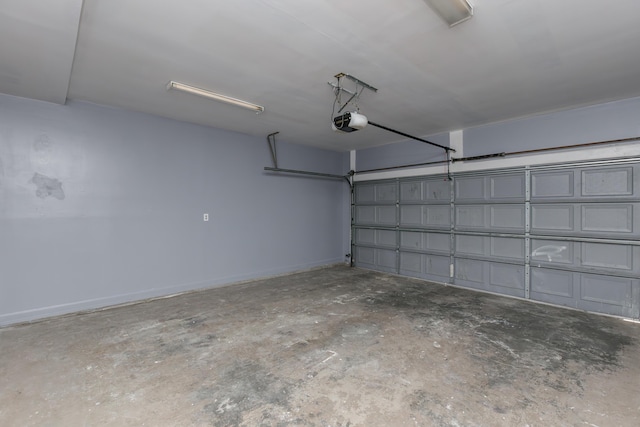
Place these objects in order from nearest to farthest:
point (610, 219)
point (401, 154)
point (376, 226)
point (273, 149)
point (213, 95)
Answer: point (213, 95) → point (610, 219) → point (273, 149) → point (401, 154) → point (376, 226)

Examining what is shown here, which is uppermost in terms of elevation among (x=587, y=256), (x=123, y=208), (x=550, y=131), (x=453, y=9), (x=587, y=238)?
(x=453, y=9)

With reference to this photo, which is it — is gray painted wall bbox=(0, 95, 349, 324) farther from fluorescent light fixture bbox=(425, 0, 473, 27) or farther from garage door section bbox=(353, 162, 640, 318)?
fluorescent light fixture bbox=(425, 0, 473, 27)

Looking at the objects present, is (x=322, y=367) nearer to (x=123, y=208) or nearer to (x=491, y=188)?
(x=123, y=208)

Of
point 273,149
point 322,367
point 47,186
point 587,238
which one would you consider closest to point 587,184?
point 587,238

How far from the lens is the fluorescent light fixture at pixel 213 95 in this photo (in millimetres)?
3105

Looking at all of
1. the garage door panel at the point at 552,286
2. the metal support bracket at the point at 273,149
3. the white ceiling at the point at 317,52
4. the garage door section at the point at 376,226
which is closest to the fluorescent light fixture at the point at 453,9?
the white ceiling at the point at 317,52

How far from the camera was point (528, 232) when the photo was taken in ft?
13.8

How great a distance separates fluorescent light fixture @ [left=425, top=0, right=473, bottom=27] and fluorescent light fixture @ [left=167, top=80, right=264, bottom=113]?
2.44 m

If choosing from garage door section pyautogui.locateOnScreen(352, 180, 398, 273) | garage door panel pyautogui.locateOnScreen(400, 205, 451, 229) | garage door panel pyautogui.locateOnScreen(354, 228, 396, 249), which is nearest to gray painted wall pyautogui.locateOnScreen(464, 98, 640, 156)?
garage door panel pyautogui.locateOnScreen(400, 205, 451, 229)

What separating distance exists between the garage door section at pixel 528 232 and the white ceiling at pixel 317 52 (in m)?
1.11

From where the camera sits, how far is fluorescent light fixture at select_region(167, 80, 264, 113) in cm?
311

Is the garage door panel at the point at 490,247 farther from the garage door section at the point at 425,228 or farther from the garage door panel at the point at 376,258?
the garage door panel at the point at 376,258

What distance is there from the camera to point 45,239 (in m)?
3.42

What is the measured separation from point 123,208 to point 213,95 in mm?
2039
